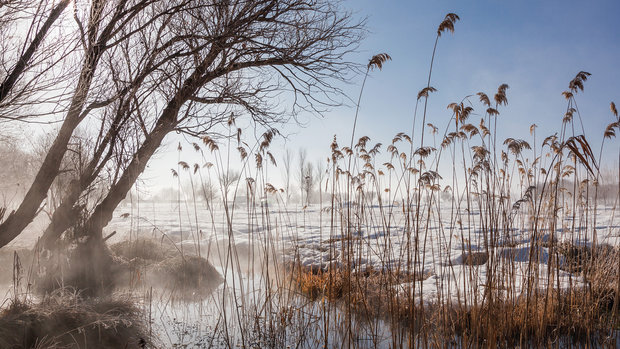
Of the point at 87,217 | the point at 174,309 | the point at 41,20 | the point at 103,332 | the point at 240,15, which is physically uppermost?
the point at 240,15

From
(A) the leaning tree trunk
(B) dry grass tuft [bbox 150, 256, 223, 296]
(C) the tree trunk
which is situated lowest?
(B) dry grass tuft [bbox 150, 256, 223, 296]

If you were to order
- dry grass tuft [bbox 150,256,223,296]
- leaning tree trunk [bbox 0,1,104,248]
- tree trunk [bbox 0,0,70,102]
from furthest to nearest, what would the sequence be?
1. dry grass tuft [bbox 150,256,223,296]
2. leaning tree trunk [bbox 0,1,104,248]
3. tree trunk [bbox 0,0,70,102]

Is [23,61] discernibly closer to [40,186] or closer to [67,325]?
[40,186]

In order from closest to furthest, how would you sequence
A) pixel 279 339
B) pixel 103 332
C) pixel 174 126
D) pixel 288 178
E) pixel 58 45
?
1. pixel 58 45
2. pixel 103 332
3. pixel 279 339
4. pixel 288 178
5. pixel 174 126

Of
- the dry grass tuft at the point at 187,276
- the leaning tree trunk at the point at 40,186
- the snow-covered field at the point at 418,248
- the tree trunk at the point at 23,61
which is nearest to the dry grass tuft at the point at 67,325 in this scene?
the snow-covered field at the point at 418,248

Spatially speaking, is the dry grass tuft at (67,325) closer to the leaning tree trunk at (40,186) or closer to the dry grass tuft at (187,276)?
the leaning tree trunk at (40,186)

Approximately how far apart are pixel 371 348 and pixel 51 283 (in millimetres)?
4224

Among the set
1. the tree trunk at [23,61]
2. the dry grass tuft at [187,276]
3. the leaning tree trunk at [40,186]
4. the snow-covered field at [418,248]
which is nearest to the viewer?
the tree trunk at [23,61]

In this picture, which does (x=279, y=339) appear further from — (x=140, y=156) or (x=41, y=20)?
(x=41, y=20)

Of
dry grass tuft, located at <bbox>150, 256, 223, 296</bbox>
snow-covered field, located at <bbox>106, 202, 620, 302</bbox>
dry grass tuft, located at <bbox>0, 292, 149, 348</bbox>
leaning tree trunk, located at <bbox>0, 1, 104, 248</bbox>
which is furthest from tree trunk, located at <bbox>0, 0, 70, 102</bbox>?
dry grass tuft, located at <bbox>150, 256, 223, 296</bbox>

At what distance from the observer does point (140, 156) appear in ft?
14.8

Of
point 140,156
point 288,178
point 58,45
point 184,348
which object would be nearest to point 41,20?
point 58,45

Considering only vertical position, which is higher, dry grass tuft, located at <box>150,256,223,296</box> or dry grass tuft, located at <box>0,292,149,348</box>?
dry grass tuft, located at <box>0,292,149,348</box>

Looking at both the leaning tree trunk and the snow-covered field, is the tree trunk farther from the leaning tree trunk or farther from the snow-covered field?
the snow-covered field
